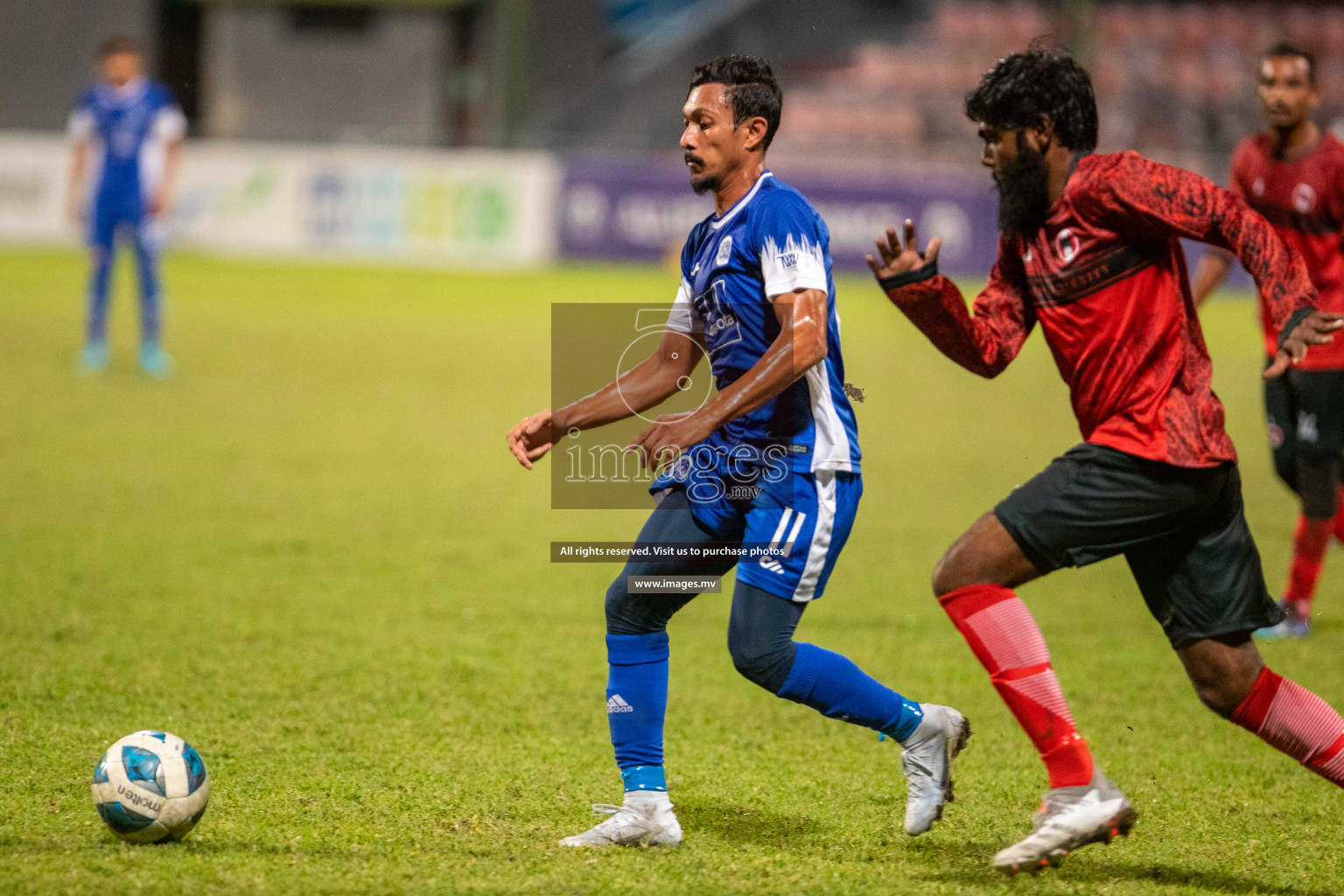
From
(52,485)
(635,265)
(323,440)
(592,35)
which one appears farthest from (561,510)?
(592,35)

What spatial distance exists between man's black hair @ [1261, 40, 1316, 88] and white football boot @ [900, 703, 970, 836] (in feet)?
12.2

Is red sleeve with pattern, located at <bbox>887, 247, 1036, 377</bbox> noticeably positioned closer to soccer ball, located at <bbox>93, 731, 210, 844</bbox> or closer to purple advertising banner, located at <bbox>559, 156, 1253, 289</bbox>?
soccer ball, located at <bbox>93, 731, 210, 844</bbox>

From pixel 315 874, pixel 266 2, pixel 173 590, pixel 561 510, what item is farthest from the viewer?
pixel 266 2

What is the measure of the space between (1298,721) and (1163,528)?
60 cm

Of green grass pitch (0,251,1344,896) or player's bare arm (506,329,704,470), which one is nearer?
green grass pitch (0,251,1344,896)

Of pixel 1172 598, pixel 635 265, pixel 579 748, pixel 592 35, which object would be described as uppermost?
→ pixel 592 35

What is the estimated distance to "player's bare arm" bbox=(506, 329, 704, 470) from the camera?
3947 millimetres

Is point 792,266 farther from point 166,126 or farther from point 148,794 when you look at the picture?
point 166,126

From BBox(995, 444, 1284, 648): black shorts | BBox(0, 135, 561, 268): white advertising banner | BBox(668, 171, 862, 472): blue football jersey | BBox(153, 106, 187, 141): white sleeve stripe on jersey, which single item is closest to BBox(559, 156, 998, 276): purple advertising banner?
BBox(0, 135, 561, 268): white advertising banner

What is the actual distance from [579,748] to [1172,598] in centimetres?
201

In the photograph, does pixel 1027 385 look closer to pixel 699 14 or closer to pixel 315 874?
pixel 315 874

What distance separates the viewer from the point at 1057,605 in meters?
7.06

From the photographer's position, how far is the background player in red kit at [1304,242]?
6176 mm

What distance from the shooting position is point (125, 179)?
12.7 meters
